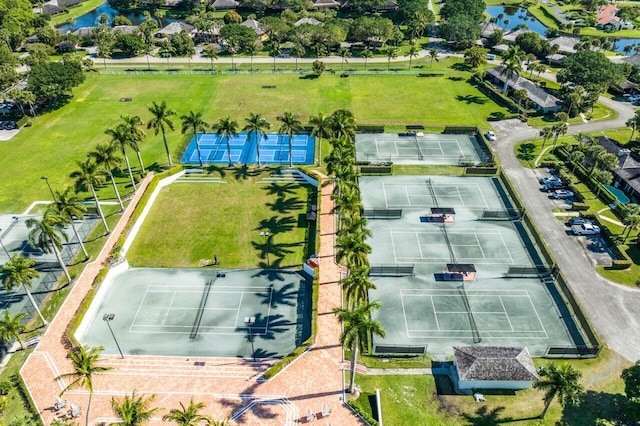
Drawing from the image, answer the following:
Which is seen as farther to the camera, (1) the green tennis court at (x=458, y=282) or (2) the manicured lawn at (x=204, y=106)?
(2) the manicured lawn at (x=204, y=106)

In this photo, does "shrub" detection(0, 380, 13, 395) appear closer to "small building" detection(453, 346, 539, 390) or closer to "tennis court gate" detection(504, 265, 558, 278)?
"small building" detection(453, 346, 539, 390)

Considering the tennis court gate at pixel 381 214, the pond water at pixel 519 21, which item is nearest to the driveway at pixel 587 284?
the tennis court gate at pixel 381 214

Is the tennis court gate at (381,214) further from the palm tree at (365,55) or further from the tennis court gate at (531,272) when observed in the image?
the palm tree at (365,55)

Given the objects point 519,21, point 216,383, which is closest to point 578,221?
point 216,383

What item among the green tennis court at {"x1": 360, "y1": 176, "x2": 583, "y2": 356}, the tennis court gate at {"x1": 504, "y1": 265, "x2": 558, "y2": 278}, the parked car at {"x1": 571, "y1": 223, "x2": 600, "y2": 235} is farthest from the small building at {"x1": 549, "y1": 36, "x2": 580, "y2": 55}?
the tennis court gate at {"x1": 504, "y1": 265, "x2": 558, "y2": 278}

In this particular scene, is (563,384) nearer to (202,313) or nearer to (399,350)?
(399,350)

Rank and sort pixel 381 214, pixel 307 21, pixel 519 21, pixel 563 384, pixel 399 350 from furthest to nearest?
pixel 519 21, pixel 307 21, pixel 381 214, pixel 399 350, pixel 563 384
